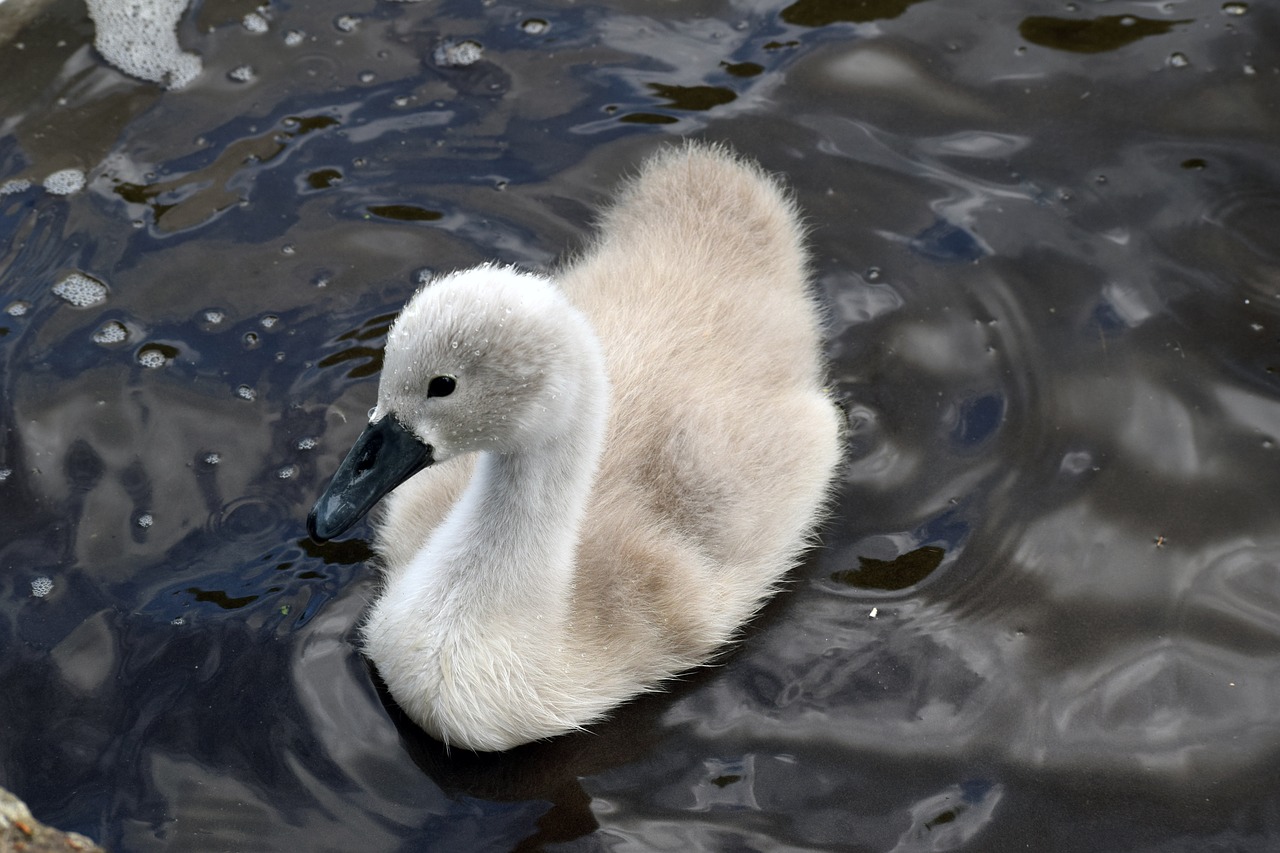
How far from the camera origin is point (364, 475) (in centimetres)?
326

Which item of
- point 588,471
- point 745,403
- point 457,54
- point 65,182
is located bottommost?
point 745,403

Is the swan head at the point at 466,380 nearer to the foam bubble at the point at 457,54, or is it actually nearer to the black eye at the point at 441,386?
the black eye at the point at 441,386

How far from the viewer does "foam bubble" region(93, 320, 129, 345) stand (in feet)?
14.6

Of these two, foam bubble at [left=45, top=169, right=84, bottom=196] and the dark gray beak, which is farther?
foam bubble at [left=45, top=169, right=84, bottom=196]

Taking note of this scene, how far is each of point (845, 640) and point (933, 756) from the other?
404 millimetres

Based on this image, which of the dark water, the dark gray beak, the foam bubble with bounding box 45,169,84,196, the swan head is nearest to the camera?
the swan head

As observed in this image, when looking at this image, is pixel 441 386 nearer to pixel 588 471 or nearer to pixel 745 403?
pixel 588 471

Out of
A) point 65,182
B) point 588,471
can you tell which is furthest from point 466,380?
point 65,182

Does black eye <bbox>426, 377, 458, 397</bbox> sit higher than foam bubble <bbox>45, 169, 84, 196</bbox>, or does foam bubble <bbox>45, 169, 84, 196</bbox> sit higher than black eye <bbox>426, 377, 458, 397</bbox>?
black eye <bbox>426, 377, 458, 397</bbox>

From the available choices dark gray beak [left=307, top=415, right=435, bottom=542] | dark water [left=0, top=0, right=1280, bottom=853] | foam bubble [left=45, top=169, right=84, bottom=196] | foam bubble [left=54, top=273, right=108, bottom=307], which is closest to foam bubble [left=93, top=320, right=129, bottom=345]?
dark water [left=0, top=0, right=1280, bottom=853]

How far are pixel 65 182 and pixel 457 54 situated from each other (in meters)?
1.47

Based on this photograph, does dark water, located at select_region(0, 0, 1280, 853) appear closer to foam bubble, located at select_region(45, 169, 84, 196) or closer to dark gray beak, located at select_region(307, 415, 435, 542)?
foam bubble, located at select_region(45, 169, 84, 196)

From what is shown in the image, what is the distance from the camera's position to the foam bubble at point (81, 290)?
4.54 m

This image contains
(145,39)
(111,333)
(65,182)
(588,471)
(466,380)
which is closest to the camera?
(466,380)
